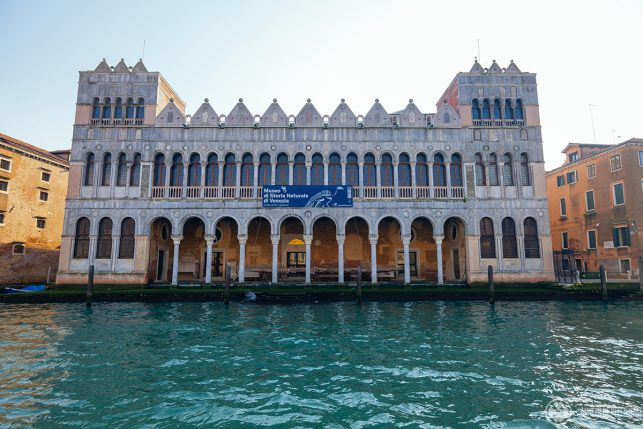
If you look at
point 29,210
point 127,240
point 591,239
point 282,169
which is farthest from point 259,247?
point 591,239

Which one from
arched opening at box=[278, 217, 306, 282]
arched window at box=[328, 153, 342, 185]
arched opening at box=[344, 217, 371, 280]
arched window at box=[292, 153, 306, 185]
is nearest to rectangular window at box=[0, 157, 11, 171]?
arched opening at box=[278, 217, 306, 282]

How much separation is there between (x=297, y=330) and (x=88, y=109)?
21.0 metres

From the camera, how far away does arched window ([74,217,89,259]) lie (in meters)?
21.8

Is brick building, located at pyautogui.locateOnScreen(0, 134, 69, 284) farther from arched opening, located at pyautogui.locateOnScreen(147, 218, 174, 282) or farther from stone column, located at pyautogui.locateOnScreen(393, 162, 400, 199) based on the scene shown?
stone column, located at pyautogui.locateOnScreen(393, 162, 400, 199)

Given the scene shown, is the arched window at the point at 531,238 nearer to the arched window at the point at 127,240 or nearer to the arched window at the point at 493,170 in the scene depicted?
the arched window at the point at 493,170

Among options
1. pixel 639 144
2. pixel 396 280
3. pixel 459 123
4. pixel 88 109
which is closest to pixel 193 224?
pixel 88 109

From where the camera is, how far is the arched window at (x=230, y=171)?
22.7 metres

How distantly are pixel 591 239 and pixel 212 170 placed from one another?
2838cm

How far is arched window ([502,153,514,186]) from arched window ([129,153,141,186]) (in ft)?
75.9

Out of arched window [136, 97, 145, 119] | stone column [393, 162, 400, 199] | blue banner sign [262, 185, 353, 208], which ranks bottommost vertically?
blue banner sign [262, 185, 353, 208]

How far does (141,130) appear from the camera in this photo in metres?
22.7

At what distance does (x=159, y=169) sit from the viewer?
2275 centimetres

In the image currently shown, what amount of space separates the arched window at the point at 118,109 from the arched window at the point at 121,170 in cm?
265

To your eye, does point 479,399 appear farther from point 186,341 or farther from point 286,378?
point 186,341
